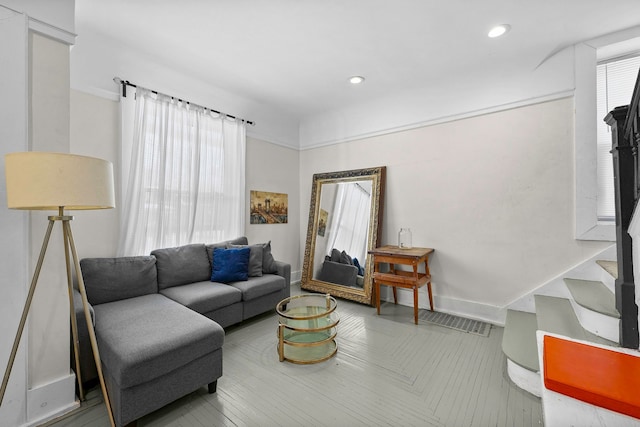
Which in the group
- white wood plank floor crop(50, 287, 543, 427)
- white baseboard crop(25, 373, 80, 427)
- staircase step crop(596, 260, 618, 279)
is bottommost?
white wood plank floor crop(50, 287, 543, 427)

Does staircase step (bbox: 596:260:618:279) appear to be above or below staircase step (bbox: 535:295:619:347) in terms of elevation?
above

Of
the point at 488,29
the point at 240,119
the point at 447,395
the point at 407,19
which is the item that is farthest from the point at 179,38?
the point at 447,395

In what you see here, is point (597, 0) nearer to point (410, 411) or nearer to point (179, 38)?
point (410, 411)

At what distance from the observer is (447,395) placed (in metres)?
1.88

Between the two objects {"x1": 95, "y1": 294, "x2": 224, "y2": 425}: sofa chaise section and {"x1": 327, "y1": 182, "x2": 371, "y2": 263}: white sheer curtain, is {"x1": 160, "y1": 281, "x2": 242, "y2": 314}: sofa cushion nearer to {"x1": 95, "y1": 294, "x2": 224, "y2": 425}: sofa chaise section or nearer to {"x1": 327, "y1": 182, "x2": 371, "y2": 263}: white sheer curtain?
{"x1": 95, "y1": 294, "x2": 224, "y2": 425}: sofa chaise section

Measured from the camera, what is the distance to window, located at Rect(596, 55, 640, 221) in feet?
8.23

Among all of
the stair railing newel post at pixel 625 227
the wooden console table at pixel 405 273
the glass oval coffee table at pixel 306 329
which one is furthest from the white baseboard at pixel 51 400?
the stair railing newel post at pixel 625 227

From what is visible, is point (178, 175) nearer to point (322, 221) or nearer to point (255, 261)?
point (255, 261)

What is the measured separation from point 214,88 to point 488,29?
3.15 meters

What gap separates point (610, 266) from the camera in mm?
2254

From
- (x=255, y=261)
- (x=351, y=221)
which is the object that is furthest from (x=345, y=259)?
(x=255, y=261)

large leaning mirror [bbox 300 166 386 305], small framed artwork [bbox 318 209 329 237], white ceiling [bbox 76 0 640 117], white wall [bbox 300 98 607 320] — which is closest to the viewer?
white ceiling [bbox 76 0 640 117]

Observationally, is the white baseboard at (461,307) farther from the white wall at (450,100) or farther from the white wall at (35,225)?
the white wall at (35,225)

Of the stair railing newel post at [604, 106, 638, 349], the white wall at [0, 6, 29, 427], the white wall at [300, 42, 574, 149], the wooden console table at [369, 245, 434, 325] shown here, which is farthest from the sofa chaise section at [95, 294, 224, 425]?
the white wall at [300, 42, 574, 149]
